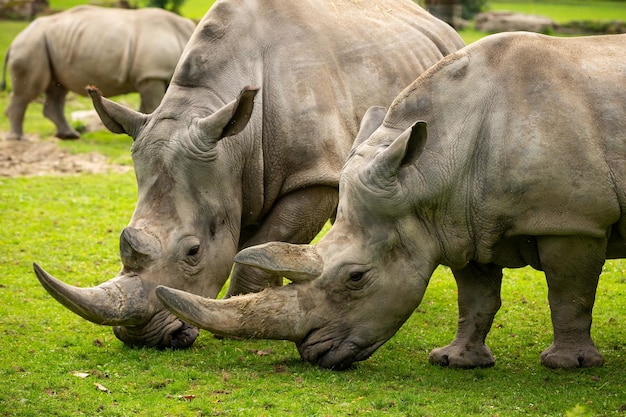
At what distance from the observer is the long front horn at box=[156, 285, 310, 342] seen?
6.58 metres

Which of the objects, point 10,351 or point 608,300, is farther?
point 608,300

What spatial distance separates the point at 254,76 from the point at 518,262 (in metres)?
2.38

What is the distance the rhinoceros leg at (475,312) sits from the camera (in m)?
7.53

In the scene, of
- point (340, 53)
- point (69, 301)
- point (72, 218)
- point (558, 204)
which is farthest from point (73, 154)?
point (558, 204)

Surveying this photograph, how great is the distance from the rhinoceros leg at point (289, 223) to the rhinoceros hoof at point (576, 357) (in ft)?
6.61

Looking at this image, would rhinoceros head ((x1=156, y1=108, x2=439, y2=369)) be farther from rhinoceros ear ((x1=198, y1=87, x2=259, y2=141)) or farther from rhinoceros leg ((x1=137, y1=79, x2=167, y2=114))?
rhinoceros leg ((x1=137, y1=79, x2=167, y2=114))

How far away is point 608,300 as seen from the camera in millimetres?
9430

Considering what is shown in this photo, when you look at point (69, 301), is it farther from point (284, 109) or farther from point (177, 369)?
point (284, 109)

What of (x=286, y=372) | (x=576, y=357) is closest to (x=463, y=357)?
(x=576, y=357)

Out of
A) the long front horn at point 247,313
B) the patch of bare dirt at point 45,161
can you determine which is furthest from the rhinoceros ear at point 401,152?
the patch of bare dirt at point 45,161

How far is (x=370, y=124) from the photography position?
743 centimetres

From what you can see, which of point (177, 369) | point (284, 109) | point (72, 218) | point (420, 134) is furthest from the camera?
point (72, 218)

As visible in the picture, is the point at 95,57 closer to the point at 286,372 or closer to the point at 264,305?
the point at 286,372

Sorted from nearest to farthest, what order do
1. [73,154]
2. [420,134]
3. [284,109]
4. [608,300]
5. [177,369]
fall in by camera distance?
[420,134] < [177,369] < [284,109] < [608,300] < [73,154]
